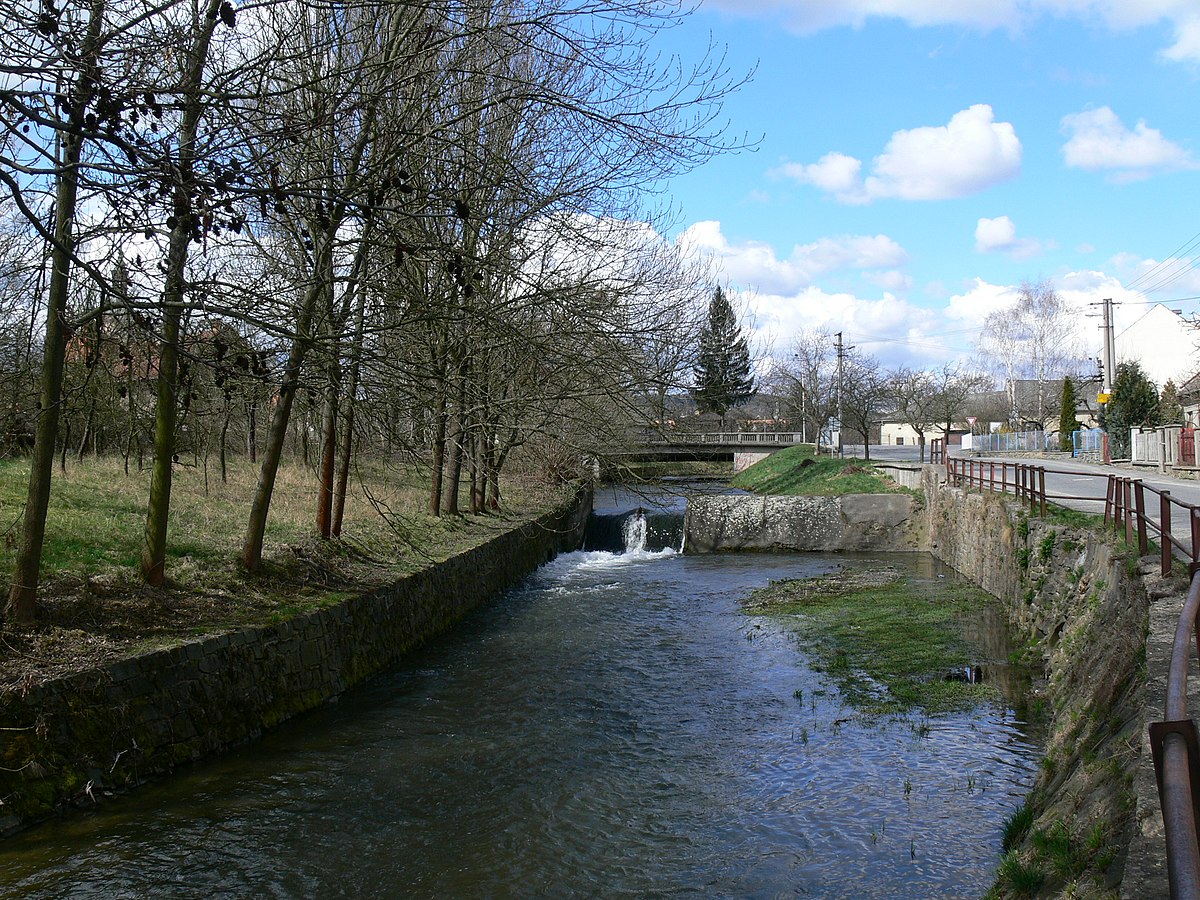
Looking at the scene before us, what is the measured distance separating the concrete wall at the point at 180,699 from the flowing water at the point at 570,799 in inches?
9.4

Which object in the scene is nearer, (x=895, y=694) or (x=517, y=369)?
(x=895, y=694)

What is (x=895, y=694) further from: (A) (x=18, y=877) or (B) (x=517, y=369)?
(A) (x=18, y=877)

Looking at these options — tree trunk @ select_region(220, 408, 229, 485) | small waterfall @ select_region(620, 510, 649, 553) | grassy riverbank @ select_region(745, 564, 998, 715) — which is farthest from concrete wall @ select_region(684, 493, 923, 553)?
tree trunk @ select_region(220, 408, 229, 485)

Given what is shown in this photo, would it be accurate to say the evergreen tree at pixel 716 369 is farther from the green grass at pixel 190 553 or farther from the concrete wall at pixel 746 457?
the concrete wall at pixel 746 457

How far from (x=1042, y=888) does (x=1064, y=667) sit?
226 inches

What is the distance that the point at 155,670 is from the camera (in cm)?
787

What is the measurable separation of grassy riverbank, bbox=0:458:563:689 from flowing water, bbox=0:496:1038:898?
1299mm

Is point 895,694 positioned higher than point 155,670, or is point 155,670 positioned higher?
point 155,670

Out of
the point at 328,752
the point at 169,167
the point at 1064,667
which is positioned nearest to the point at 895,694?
the point at 1064,667

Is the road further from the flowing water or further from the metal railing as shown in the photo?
the metal railing

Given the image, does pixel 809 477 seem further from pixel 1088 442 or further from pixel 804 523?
pixel 1088 442

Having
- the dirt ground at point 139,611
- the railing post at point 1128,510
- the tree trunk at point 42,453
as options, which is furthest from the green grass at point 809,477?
the tree trunk at point 42,453

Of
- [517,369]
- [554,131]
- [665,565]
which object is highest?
[554,131]

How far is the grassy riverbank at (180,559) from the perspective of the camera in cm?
804
